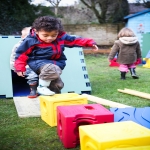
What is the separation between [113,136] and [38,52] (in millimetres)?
2181

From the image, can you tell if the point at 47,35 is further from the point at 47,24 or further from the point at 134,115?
the point at 134,115

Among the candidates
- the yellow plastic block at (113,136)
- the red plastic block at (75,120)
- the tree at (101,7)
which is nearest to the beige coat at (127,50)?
the red plastic block at (75,120)

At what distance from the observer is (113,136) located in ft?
5.33

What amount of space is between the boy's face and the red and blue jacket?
78 millimetres

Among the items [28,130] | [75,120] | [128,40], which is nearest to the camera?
[75,120]

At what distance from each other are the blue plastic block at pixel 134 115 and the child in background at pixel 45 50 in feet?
3.41

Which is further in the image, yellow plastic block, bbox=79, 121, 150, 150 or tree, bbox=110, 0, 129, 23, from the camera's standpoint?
tree, bbox=110, 0, 129, 23

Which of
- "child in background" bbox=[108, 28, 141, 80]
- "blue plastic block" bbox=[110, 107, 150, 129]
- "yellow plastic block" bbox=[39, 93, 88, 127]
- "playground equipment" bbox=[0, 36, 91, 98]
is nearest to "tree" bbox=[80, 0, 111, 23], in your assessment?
"child in background" bbox=[108, 28, 141, 80]

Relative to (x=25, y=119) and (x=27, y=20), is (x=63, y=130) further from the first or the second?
(x=27, y=20)

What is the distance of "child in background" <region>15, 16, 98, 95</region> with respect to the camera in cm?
343

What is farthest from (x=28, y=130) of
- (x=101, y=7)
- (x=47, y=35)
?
(x=101, y=7)

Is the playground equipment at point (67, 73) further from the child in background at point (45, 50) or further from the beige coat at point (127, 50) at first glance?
the beige coat at point (127, 50)

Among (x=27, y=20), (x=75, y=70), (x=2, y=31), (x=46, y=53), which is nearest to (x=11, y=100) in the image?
(x=46, y=53)

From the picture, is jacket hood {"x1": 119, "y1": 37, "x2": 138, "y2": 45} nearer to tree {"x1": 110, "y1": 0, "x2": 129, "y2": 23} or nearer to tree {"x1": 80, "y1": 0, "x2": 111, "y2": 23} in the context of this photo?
tree {"x1": 110, "y1": 0, "x2": 129, "y2": 23}
